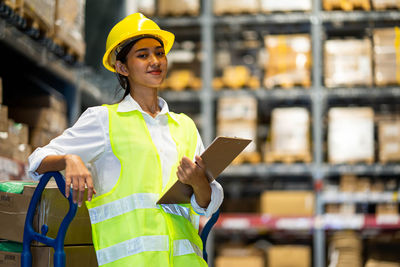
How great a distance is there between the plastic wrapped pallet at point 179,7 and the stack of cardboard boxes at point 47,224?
18.2 feet

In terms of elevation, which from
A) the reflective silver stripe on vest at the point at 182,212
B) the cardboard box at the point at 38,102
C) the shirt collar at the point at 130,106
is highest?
the cardboard box at the point at 38,102

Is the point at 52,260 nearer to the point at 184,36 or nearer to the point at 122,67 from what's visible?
the point at 122,67

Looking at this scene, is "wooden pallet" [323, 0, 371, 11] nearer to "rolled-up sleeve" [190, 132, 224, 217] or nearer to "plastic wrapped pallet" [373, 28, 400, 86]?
"plastic wrapped pallet" [373, 28, 400, 86]

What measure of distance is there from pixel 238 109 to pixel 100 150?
5231mm

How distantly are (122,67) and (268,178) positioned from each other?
256 inches

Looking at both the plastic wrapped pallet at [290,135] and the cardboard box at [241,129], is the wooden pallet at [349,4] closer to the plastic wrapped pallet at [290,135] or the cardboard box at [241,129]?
the plastic wrapped pallet at [290,135]

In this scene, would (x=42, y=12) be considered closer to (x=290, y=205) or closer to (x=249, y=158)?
(x=249, y=158)

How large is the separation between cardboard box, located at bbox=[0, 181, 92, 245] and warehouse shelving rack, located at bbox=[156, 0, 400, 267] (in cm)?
483

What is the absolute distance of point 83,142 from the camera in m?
2.59

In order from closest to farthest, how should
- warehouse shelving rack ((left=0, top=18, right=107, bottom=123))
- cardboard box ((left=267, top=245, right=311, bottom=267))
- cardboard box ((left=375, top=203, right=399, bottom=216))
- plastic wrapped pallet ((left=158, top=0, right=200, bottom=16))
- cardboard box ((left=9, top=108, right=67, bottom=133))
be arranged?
warehouse shelving rack ((left=0, top=18, right=107, bottom=123)) < cardboard box ((left=9, top=108, right=67, bottom=133)) < cardboard box ((left=267, top=245, right=311, bottom=267)) < cardboard box ((left=375, top=203, right=399, bottom=216)) < plastic wrapped pallet ((left=158, top=0, right=200, bottom=16))

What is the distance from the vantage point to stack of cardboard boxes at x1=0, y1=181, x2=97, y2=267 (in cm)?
269

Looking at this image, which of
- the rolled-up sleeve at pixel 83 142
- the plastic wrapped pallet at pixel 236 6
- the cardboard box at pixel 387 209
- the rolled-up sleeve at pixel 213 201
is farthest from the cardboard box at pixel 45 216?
the plastic wrapped pallet at pixel 236 6

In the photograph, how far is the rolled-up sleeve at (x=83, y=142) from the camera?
8.38 ft

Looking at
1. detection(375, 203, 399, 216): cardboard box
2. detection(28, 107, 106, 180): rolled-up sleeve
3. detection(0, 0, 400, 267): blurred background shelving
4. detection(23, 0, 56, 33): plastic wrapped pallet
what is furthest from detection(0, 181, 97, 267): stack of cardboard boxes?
detection(375, 203, 399, 216): cardboard box
